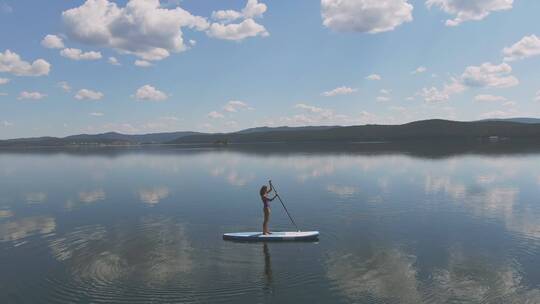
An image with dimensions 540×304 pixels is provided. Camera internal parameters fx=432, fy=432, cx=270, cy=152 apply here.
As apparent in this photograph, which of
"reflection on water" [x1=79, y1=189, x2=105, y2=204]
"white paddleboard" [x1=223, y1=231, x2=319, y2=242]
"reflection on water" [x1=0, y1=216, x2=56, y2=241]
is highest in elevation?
"reflection on water" [x1=79, y1=189, x2=105, y2=204]

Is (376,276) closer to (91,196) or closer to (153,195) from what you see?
(153,195)

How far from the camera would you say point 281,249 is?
2444 cm

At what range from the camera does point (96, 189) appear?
55594mm

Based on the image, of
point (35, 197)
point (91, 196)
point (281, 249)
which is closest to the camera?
point (281, 249)

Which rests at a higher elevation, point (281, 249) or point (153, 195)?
point (153, 195)

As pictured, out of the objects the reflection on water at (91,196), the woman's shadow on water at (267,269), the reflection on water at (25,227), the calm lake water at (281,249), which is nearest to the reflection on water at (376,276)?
the calm lake water at (281,249)

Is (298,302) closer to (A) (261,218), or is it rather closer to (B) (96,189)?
(A) (261,218)

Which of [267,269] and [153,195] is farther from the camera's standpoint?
[153,195]

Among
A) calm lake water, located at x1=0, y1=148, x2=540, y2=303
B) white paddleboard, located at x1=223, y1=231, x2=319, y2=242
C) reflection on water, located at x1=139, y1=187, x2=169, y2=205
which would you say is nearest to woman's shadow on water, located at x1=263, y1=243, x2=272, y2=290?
calm lake water, located at x1=0, y1=148, x2=540, y2=303

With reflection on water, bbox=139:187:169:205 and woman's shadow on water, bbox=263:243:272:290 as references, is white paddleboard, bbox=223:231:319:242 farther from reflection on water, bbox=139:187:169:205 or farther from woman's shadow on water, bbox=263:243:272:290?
reflection on water, bbox=139:187:169:205

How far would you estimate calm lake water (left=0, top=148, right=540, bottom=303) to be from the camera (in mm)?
17953

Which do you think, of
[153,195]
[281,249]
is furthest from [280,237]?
[153,195]

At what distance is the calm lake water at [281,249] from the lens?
58.9 ft

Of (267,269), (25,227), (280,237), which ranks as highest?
(280,237)
